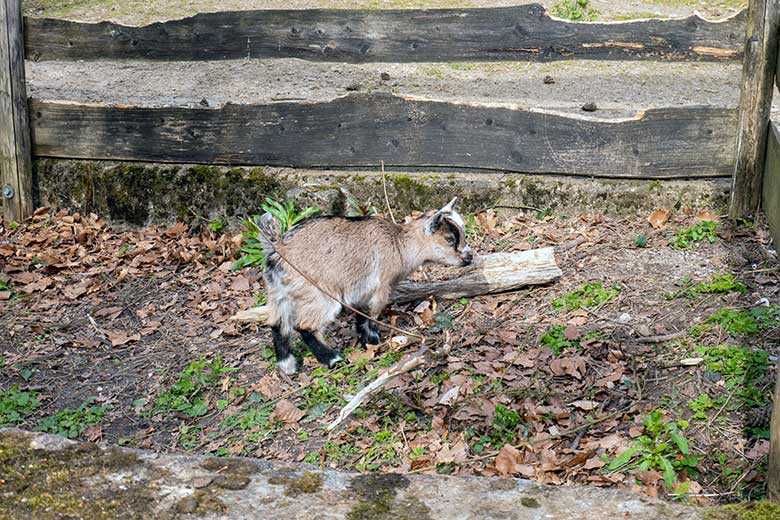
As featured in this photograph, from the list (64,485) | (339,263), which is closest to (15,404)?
(339,263)

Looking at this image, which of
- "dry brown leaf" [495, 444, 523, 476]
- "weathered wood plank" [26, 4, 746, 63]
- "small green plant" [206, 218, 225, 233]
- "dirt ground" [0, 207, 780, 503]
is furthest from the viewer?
"weathered wood plank" [26, 4, 746, 63]

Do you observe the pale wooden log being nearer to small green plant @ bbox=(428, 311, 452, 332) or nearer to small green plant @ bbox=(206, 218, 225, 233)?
small green plant @ bbox=(428, 311, 452, 332)

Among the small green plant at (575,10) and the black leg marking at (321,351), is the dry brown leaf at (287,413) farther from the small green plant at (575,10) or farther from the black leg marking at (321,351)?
the small green plant at (575,10)

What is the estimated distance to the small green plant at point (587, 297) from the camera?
17.6 feet

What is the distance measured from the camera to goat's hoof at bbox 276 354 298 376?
17.3 feet

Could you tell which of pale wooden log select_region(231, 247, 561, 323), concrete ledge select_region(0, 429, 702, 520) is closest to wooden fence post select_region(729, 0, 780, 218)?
pale wooden log select_region(231, 247, 561, 323)

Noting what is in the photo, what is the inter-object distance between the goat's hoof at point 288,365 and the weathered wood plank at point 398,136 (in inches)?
78.1

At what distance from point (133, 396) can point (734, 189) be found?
426 centimetres

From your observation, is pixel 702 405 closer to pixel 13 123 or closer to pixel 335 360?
pixel 335 360

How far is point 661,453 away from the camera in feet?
12.6

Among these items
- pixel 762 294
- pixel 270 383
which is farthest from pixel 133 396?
pixel 762 294

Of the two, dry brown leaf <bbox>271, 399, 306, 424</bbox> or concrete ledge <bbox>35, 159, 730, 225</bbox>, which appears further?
concrete ledge <bbox>35, 159, 730, 225</bbox>

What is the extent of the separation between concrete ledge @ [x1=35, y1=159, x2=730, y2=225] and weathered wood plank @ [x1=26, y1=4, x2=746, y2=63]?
1.08 m

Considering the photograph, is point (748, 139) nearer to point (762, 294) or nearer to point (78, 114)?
point (762, 294)
